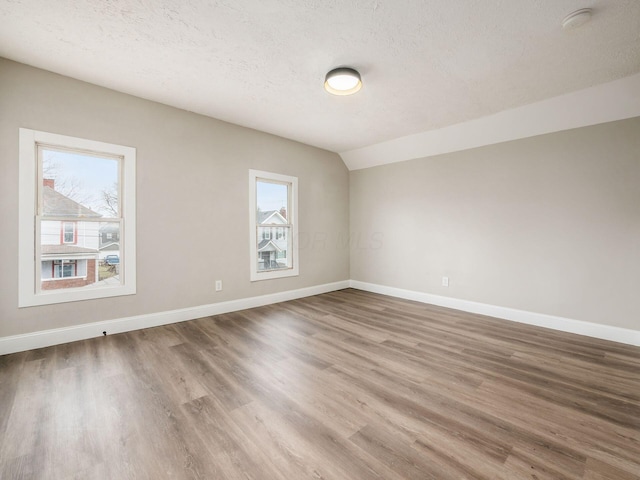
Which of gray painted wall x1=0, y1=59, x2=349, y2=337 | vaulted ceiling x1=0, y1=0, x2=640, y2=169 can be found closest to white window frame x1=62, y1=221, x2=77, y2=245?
gray painted wall x1=0, y1=59, x2=349, y2=337

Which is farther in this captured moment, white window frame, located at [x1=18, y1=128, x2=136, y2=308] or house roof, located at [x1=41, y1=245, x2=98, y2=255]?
house roof, located at [x1=41, y1=245, x2=98, y2=255]

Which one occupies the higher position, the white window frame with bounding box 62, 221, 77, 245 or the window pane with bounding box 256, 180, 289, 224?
the window pane with bounding box 256, 180, 289, 224

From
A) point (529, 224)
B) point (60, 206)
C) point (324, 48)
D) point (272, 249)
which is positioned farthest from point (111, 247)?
point (529, 224)

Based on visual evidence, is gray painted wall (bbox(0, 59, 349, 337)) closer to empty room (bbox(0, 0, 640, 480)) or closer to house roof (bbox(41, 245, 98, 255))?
empty room (bbox(0, 0, 640, 480))

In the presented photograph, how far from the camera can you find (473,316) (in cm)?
378

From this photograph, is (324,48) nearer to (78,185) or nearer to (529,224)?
(78,185)

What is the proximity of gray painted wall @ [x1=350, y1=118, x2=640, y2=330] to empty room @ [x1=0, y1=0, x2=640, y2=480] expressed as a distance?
25 millimetres

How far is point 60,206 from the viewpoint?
9.27ft

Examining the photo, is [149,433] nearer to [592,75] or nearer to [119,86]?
[119,86]

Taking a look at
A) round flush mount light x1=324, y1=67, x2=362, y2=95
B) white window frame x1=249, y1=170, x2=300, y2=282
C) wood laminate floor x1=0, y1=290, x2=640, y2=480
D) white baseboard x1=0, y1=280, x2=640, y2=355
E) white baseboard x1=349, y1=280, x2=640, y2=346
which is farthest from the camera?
white window frame x1=249, y1=170, x2=300, y2=282

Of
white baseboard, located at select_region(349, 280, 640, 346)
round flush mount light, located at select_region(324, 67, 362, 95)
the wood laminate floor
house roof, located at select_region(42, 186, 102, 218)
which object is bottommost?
the wood laminate floor

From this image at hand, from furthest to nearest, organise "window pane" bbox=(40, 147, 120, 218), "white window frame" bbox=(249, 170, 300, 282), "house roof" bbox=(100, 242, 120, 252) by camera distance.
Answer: "white window frame" bbox=(249, 170, 300, 282)
"house roof" bbox=(100, 242, 120, 252)
"window pane" bbox=(40, 147, 120, 218)

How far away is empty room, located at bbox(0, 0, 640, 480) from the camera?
1.58 m

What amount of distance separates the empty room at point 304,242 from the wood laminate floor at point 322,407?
0.02m
